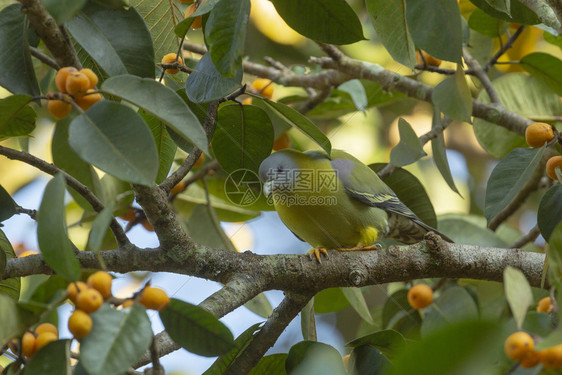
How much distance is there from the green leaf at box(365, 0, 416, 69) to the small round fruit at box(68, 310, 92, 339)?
111cm

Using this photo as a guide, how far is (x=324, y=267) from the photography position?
1.82 meters

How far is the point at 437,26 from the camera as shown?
1474mm

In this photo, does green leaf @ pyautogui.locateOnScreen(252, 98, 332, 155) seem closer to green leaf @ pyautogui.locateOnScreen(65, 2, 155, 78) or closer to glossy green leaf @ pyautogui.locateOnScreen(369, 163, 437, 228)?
green leaf @ pyautogui.locateOnScreen(65, 2, 155, 78)

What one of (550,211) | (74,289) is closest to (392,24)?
(550,211)

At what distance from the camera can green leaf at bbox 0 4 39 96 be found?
1401 millimetres

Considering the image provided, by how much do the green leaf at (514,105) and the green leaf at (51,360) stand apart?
85.4 inches

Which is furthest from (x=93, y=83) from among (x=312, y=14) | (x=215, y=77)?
(x=312, y=14)

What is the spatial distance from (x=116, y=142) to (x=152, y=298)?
1.07 feet

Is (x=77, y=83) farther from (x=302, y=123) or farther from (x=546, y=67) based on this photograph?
(x=546, y=67)

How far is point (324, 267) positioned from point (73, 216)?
200 cm

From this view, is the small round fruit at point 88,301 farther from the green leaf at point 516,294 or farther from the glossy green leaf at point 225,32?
the green leaf at point 516,294

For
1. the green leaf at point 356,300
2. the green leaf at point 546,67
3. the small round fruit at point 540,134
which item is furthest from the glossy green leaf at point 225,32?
the green leaf at point 546,67

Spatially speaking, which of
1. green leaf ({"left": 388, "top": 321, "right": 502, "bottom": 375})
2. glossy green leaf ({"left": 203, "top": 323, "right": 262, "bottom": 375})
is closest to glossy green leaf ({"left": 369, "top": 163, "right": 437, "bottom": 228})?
glossy green leaf ({"left": 203, "top": 323, "right": 262, "bottom": 375})

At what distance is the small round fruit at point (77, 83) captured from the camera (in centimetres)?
124
